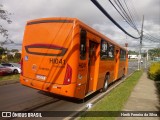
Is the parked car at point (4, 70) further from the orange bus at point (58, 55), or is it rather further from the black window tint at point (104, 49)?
the orange bus at point (58, 55)

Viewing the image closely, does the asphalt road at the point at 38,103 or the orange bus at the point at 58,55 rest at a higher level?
the orange bus at the point at 58,55

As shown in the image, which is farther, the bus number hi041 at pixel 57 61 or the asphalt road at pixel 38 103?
the asphalt road at pixel 38 103

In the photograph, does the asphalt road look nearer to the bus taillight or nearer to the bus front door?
the bus front door

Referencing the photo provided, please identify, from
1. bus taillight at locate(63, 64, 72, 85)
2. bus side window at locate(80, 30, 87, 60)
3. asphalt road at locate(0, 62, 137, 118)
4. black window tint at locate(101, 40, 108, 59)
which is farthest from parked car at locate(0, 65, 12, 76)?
bus taillight at locate(63, 64, 72, 85)

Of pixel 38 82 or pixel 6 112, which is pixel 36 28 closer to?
pixel 38 82

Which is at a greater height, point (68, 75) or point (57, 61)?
point (57, 61)

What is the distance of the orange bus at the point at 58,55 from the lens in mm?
9070

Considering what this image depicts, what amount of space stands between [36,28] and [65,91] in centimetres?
301

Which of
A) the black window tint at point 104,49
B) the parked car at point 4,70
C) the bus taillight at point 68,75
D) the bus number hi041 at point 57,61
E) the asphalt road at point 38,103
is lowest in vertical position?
Answer: the asphalt road at point 38,103

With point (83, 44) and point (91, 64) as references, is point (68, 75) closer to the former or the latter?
point (83, 44)

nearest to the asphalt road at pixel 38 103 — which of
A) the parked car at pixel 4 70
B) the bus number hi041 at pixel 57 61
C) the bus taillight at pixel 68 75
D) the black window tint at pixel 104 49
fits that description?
the bus taillight at pixel 68 75

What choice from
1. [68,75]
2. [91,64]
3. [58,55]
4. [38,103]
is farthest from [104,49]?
[38,103]

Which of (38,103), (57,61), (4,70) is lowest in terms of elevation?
(38,103)

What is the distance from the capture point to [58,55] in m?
9.31
